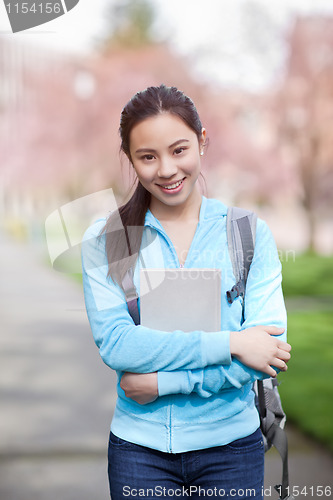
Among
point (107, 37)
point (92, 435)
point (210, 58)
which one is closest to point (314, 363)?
point (92, 435)

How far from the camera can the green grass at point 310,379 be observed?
4.13 meters

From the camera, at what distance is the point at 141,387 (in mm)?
1617

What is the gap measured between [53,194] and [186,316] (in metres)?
25.0

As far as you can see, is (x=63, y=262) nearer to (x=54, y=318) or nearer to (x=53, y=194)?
(x=54, y=318)

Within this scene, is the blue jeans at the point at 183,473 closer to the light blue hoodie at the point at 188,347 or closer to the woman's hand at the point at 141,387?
the light blue hoodie at the point at 188,347

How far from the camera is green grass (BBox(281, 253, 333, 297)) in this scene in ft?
35.7

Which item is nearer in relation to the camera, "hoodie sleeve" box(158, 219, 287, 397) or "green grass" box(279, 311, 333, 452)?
"hoodie sleeve" box(158, 219, 287, 397)

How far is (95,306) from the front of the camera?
5.56 ft

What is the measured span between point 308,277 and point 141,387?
35.7 feet

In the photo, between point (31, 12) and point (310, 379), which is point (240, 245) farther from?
point (310, 379)

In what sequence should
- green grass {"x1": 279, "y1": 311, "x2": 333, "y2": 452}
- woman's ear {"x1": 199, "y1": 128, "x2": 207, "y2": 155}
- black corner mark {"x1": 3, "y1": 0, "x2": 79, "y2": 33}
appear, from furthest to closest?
green grass {"x1": 279, "y1": 311, "x2": 333, "y2": 452} < black corner mark {"x1": 3, "y1": 0, "x2": 79, "y2": 33} < woman's ear {"x1": 199, "y1": 128, "x2": 207, "y2": 155}

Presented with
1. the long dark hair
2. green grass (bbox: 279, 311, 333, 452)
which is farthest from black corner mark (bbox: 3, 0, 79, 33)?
green grass (bbox: 279, 311, 333, 452)

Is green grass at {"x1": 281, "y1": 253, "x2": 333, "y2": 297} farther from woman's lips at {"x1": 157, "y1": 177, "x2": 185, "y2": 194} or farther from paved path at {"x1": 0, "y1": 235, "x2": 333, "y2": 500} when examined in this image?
woman's lips at {"x1": 157, "y1": 177, "x2": 185, "y2": 194}

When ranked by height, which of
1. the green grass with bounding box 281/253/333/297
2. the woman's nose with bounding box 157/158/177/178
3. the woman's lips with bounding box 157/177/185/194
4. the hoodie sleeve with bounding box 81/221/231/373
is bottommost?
the green grass with bounding box 281/253/333/297
